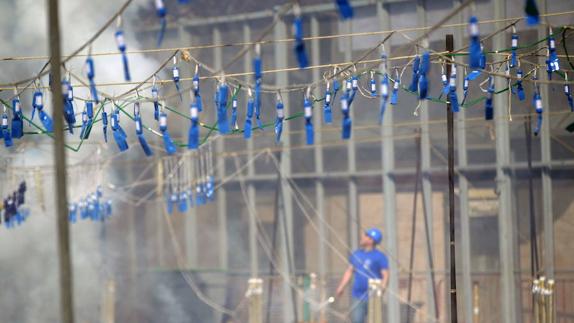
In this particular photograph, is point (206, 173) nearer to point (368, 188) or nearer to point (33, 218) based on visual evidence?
point (368, 188)

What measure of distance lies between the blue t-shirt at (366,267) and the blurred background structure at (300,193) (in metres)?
1.52

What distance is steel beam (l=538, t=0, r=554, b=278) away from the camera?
1638cm

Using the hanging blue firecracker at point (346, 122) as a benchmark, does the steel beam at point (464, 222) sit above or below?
below

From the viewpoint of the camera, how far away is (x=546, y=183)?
16.5m

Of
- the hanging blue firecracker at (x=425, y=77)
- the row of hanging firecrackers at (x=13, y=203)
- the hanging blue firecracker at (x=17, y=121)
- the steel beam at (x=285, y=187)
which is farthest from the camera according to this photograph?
the steel beam at (x=285, y=187)

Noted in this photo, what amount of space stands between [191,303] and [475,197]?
19.5 feet

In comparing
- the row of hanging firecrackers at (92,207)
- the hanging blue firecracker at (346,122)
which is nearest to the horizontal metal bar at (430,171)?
the row of hanging firecrackers at (92,207)

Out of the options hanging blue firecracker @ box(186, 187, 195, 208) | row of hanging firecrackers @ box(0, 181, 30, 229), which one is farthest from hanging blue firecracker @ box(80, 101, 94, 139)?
hanging blue firecracker @ box(186, 187, 195, 208)

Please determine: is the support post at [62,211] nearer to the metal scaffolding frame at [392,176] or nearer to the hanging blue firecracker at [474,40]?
the hanging blue firecracker at [474,40]

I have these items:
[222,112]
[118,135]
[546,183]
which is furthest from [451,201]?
[546,183]

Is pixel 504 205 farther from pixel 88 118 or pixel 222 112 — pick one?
pixel 222 112

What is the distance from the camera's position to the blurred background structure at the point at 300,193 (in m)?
16.8

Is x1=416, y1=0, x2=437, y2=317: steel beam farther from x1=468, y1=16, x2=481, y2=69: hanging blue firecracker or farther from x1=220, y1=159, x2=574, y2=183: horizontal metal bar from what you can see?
x1=468, y1=16, x2=481, y2=69: hanging blue firecracker

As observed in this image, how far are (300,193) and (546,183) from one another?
4.55 metres
